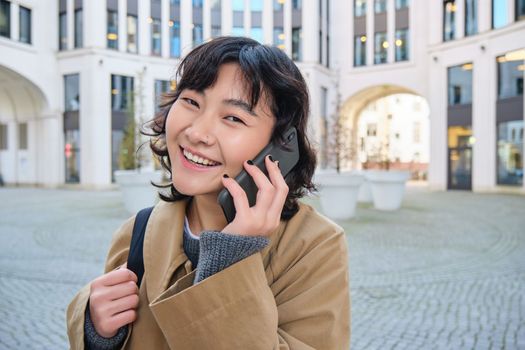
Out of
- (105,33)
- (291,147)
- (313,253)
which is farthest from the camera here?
(105,33)

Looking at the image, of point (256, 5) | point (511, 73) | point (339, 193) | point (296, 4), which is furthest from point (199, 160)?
point (296, 4)

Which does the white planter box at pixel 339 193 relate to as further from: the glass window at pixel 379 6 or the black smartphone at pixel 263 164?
the glass window at pixel 379 6

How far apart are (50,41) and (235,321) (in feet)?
102

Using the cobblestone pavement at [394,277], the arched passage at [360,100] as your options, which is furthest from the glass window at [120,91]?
the cobblestone pavement at [394,277]

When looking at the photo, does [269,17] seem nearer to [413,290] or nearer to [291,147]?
[413,290]

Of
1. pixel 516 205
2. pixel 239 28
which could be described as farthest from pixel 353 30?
pixel 516 205

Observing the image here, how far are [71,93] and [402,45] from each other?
22774mm

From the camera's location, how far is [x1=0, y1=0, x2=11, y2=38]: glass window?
82.1 feet

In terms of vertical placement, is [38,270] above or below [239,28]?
below

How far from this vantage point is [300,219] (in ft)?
4.83

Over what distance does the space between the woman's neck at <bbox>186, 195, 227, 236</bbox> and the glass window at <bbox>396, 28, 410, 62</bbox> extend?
3273 centimetres

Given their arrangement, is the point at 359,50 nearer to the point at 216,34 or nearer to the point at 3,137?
the point at 216,34

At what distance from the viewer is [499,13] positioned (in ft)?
80.5

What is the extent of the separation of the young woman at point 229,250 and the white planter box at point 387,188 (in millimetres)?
14199
